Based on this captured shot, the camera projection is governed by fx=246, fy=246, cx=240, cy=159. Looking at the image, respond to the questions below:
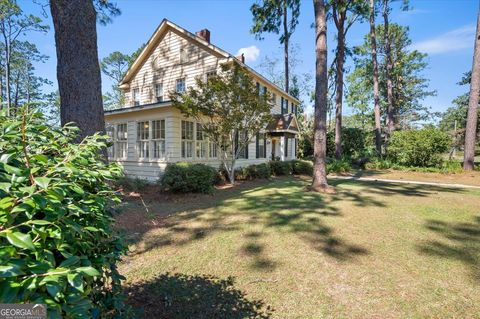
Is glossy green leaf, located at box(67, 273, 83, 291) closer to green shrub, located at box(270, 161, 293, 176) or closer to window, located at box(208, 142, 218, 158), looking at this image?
window, located at box(208, 142, 218, 158)

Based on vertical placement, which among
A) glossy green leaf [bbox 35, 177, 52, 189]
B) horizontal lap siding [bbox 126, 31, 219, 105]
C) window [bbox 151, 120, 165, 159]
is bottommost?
glossy green leaf [bbox 35, 177, 52, 189]

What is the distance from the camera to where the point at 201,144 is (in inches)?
480

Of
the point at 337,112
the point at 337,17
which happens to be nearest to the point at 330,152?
the point at 337,112

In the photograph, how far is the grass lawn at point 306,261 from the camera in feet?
8.98

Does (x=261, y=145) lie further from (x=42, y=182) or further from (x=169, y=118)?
(x=42, y=182)

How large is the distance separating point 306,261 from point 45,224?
3.44 meters

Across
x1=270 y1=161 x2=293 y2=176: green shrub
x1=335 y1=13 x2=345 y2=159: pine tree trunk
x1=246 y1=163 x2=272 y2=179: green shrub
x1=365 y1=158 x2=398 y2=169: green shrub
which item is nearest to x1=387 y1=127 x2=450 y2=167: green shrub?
x1=365 y1=158 x2=398 y2=169: green shrub

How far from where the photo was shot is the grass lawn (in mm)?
2738

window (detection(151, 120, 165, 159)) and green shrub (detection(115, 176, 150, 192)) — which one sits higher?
window (detection(151, 120, 165, 159))

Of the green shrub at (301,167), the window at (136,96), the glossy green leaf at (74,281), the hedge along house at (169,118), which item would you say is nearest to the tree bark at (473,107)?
the green shrub at (301,167)

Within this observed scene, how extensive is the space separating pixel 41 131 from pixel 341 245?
4.28 metres

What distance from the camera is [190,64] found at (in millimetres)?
→ 14797

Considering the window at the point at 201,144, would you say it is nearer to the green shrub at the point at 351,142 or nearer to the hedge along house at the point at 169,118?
the hedge along house at the point at 169,118

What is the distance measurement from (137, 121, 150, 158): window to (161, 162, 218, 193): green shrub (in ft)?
11.9
